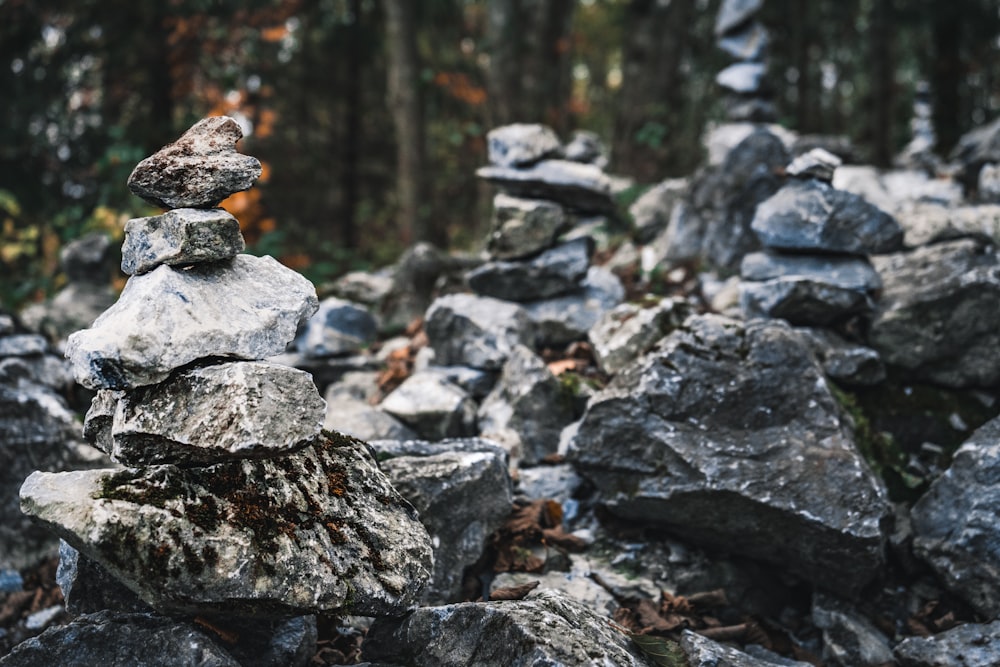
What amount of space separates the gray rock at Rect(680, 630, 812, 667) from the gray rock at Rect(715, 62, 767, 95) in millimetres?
6901

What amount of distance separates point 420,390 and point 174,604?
288 cm

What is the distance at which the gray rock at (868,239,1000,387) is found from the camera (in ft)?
18.0

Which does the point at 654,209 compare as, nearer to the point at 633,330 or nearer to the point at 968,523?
the point at 633,330

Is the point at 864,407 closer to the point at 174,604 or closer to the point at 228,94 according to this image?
the point at 174,604

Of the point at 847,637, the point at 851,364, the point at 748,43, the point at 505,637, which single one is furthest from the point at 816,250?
the point at 505,637

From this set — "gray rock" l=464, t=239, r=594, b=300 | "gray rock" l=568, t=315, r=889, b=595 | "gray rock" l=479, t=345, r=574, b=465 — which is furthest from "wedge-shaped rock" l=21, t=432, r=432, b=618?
"gray rock" l=464, t=239, r=594, b=300

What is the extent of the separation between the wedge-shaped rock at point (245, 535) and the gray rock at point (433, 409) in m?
2.02

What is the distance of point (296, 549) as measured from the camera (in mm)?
3238

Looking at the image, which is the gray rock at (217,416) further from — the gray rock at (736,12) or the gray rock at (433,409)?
the gray rock at (736,12)

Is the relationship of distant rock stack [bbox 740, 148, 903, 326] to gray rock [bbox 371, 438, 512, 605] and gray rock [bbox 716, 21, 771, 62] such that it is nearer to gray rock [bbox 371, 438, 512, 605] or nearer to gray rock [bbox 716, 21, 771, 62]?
gray rock [bbox 371, 438, 512, 605]

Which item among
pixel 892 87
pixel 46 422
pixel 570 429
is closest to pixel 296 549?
pixel 570 429

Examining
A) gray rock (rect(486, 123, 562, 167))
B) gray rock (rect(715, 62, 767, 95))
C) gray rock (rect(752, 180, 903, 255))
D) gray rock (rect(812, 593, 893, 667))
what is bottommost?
gray rock (rect(812, 593, 893, 667))

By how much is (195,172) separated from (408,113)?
A: 27.3ft

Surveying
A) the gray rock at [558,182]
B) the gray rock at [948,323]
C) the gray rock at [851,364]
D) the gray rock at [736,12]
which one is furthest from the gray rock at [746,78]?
the gray rock at [851,364]
